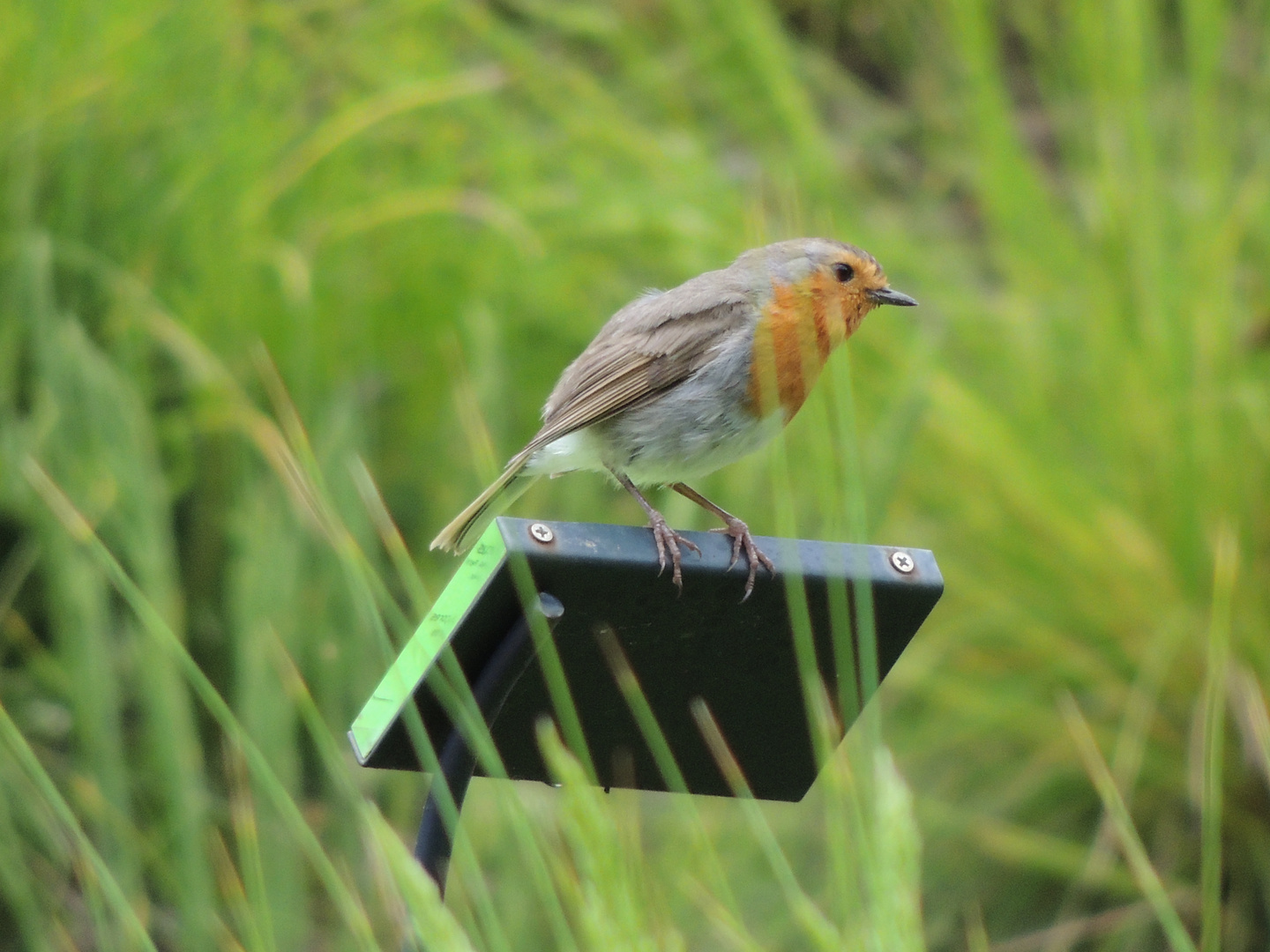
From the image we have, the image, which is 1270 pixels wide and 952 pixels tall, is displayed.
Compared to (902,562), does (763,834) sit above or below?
below

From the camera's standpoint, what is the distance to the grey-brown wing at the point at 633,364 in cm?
279

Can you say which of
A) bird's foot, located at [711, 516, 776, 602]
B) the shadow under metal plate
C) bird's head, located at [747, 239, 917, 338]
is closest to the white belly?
bird's head, located at [747, 239, 917, 338]

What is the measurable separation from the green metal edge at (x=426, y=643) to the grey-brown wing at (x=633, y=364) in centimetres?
122

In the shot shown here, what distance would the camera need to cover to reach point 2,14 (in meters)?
3.35

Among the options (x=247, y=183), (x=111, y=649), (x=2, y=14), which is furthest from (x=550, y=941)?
(x=2, y=14)

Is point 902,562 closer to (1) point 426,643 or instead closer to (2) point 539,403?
(1) point 426,643

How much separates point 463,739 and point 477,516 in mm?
1132

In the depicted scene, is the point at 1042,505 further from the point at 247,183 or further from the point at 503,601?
the point at 503,601

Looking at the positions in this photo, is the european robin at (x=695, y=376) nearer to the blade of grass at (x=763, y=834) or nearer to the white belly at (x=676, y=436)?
the white belly at (x=676, y=436)

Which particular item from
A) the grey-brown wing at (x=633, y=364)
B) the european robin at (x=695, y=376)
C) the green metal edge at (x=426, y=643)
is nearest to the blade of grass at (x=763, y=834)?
the green metal edge at (x=426, y=643)

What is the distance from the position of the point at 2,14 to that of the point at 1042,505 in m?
2.37

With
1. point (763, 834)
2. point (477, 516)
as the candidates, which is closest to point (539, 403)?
point (477, 516)

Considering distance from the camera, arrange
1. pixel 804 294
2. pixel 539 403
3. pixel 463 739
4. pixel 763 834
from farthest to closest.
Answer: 1. pixel 539 403
2. pixel 804 294
3. pixel 463 739
4. pixel 763 834

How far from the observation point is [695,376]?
9.23 ft
